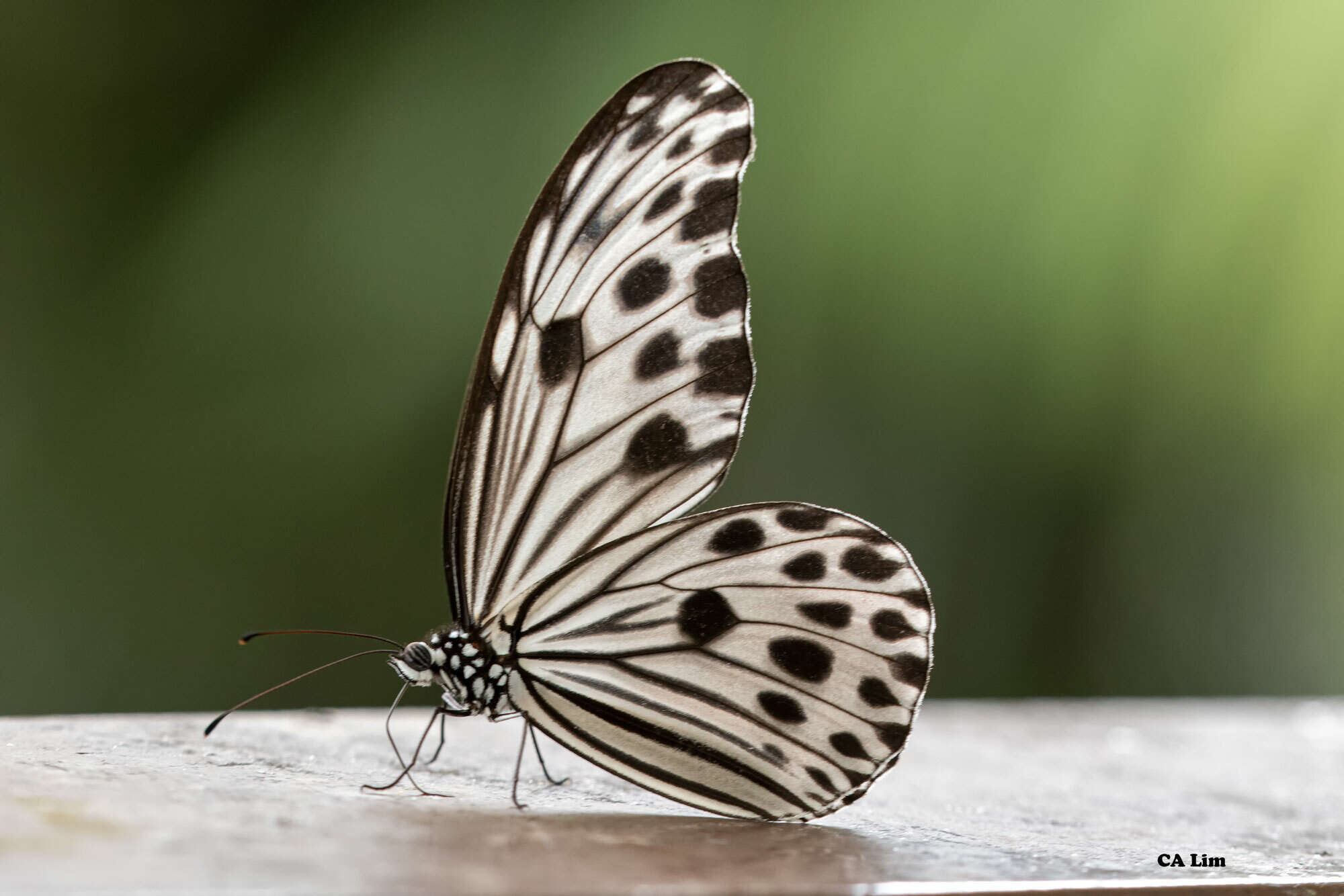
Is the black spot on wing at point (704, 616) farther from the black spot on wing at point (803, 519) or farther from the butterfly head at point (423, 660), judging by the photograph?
the butterfly head at point (423, 660)

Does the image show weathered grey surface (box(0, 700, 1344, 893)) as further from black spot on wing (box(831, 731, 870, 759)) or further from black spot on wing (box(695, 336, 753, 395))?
black spot on wing (box(695, 336, 753, 395))

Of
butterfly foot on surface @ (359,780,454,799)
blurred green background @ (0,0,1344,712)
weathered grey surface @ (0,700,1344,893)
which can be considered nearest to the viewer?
weathered grey surface @ (0,700,1344,893)

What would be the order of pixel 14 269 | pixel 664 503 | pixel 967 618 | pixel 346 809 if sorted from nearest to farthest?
pixel 346 809 → pixel 664 503 → pixel 14 269 → pixel 967 618

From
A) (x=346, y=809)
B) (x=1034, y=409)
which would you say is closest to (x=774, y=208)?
(x=1034, y=409)

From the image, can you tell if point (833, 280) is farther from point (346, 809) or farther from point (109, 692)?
point (346, 809)

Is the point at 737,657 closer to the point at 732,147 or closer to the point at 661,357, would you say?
the point at 661,357

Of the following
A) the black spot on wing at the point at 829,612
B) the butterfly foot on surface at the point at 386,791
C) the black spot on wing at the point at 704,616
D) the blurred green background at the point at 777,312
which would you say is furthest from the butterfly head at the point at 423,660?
the blurred green background at the point at 777,312

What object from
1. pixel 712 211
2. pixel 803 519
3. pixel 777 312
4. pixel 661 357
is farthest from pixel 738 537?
pixel 777 312

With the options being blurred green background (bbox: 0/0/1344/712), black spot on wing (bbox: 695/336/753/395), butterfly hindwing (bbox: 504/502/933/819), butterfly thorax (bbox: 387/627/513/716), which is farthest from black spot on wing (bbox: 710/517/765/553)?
blurred green background (bbox: 0/0/1344/712)
